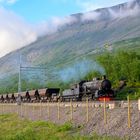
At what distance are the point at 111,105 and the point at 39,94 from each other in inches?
1480

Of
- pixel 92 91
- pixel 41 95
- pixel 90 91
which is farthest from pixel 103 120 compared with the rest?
pixel 41 95

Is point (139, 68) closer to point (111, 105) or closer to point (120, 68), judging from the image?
point (120, 68)

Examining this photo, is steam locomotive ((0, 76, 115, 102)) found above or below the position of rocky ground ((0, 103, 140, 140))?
above

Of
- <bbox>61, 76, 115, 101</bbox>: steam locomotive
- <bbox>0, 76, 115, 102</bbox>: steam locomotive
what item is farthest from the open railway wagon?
<bbox>61, 76, 115, 101</bbox>: steam locomotive

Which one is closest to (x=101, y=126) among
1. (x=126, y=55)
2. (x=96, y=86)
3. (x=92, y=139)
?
(x=92, y=139)

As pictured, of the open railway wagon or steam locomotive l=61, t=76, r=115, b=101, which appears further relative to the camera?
the open railway wagon

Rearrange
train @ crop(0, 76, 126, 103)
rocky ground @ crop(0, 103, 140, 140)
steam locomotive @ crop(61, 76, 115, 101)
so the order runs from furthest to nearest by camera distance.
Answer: steam locomotive @ crop(61, 76, 115, 101) → train @ crop(0, 76, 126, 103) → rocky ground @ crop(0, 103, 140, 140)

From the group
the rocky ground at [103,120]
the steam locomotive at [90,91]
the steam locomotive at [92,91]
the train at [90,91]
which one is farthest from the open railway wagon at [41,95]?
the rocky ground at [103,120]

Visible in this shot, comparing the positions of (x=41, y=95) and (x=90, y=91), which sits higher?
(x=90, y=91)

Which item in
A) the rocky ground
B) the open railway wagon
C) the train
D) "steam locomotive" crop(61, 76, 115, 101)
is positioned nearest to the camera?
the rocky ground

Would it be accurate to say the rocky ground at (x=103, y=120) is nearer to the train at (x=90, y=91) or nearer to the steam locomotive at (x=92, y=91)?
the train at (x=90, y=91)

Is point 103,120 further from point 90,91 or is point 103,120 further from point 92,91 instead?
point 90,91

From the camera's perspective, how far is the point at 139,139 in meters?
18.4

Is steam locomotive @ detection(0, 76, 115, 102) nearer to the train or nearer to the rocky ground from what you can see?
the train
